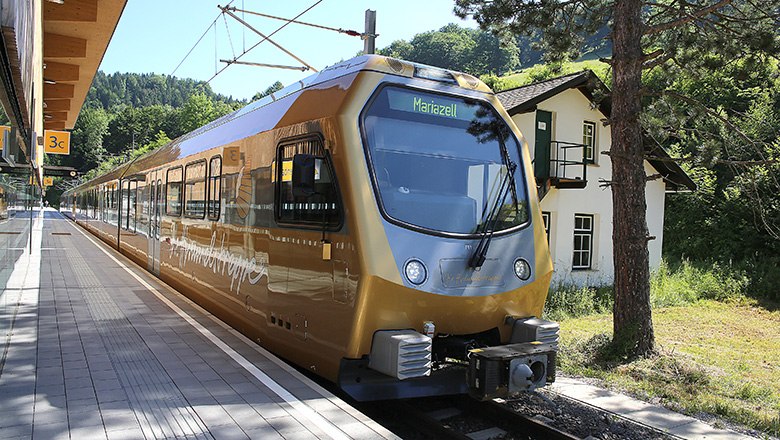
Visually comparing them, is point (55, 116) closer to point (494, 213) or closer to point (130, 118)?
point (494, 213)

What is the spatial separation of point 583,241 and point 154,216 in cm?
1226

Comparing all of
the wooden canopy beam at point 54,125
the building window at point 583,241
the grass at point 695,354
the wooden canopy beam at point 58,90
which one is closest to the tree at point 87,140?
the wooden canopy beam at point 54,125

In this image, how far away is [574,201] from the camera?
18391mm

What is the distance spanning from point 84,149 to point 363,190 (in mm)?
87936

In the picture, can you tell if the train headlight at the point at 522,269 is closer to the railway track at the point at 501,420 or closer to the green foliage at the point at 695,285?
the railway track at the point at 501,420

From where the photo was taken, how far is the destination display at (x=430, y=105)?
5914 mm

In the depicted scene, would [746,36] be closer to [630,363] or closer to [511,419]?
[630,363]

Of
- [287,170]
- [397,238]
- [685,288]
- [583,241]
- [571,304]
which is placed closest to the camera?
[397,238]

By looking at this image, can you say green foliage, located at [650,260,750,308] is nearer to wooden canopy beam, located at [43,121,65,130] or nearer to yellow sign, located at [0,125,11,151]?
yellow sign, located at [0,125,11,151]

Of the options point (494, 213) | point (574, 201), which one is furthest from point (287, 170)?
point (574, 201)

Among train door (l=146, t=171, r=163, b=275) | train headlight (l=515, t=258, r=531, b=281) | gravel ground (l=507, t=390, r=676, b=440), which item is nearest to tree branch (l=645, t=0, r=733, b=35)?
train headlight (l=515, t=258, r=531, b=281)

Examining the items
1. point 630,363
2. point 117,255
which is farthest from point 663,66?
point 117,255

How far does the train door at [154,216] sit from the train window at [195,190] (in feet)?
7.86

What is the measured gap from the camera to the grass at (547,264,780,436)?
715 centimetres
